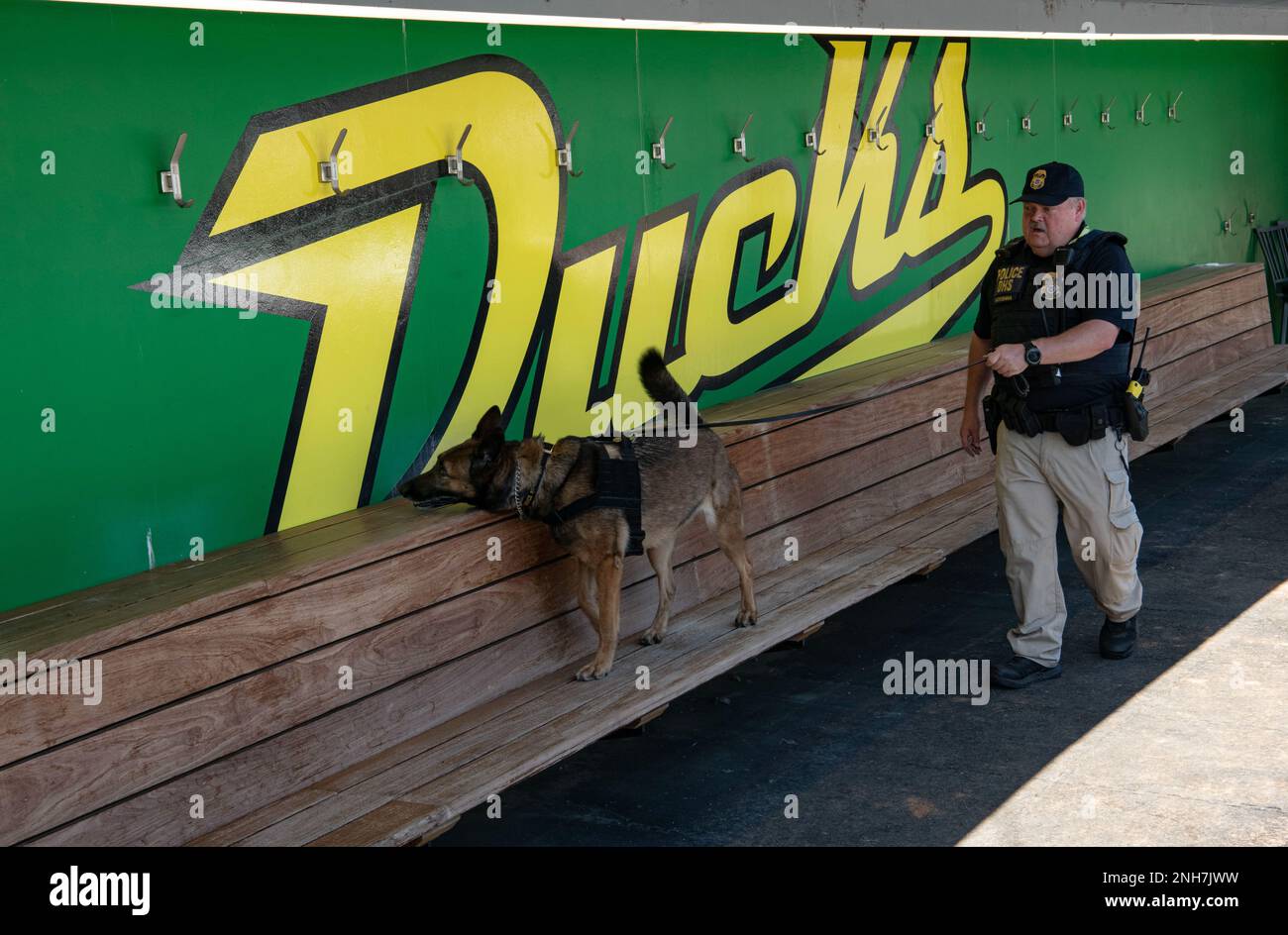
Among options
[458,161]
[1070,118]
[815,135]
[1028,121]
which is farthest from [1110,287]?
[1070,118]

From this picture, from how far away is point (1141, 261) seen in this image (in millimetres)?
10289

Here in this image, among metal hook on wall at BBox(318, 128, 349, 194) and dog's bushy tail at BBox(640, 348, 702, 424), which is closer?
metal hook on wall at BBox(318, 128, 349, 194)

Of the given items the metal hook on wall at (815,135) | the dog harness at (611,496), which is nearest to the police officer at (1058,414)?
the dog harness at (611,496)

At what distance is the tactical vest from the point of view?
4676mm

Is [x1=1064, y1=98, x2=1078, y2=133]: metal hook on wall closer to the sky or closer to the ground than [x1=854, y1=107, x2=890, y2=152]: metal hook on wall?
closer to the sky

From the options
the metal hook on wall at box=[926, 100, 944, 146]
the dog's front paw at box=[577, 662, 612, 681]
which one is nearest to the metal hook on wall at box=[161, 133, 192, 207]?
the dog's front paw at box=[577, 662, 612, 681]

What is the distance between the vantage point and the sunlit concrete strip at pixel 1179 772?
365 centimetres

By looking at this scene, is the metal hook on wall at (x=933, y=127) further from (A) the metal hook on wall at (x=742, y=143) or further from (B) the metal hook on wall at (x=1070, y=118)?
(A) the metal hook on wall at (x=742, y=143)

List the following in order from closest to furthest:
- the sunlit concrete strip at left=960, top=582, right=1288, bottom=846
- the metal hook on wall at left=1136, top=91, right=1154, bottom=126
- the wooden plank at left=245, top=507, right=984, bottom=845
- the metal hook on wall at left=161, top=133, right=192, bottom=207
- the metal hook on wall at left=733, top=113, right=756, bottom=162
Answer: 1. the wooden plank at left=245, top=507, right=984, bottom=845
2. the sunlit concrete strip at left=960, top=582, right=1288, bottom=846
3. the metal hook on wall at left=161, top=133, right=192, bottom=207
4. the metal hook on wall at left=733, top=113, right=756, bottom=162
5. the metal hook on wall at left=1136, top=91, right=1154, bottom=126

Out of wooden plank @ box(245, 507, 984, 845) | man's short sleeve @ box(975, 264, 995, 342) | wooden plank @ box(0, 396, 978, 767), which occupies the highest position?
man's short sleeve @ box(975, 264, 995, 342)

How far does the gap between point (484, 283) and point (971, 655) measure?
2.46 m

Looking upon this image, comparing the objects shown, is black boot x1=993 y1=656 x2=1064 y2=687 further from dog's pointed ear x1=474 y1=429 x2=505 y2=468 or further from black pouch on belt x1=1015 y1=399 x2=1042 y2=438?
dog's pointed ear x1=474 y1=429 x2=505 y2=468
